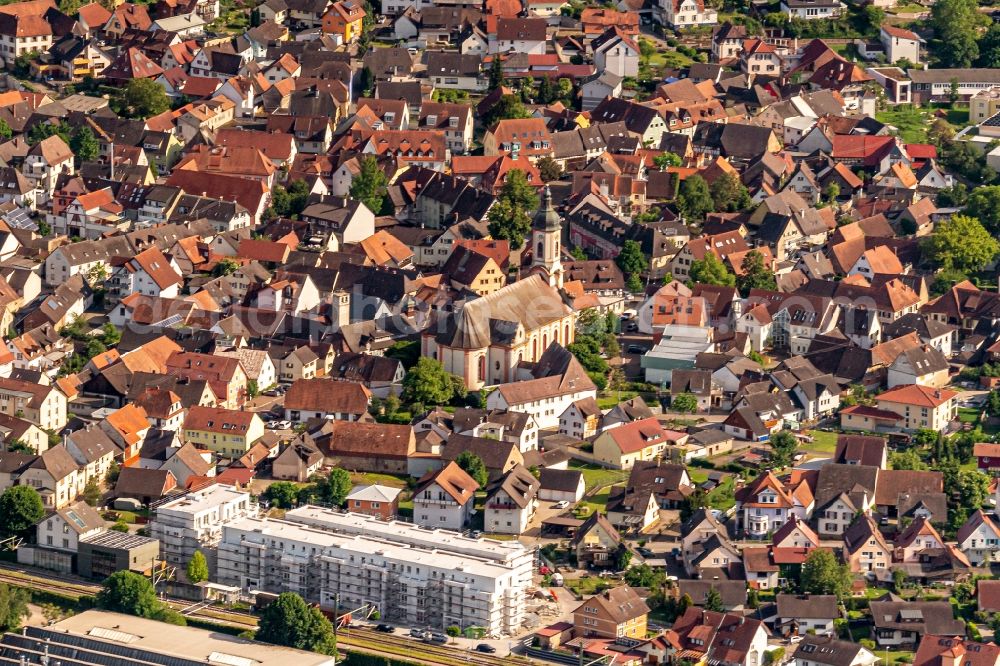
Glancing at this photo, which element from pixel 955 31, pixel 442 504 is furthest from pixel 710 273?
pixel 955 31

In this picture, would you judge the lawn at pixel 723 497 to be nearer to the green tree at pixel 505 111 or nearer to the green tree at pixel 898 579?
the green tree at pixel 898 579

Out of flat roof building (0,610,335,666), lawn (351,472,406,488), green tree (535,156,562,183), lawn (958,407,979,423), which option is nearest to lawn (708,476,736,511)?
lawn (351,472,406,488)

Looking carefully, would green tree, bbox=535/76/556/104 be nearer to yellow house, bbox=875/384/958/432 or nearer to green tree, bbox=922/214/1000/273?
green tree, bbox=922/214/1000/273

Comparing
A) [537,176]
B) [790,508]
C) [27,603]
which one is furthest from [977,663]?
[537,176]

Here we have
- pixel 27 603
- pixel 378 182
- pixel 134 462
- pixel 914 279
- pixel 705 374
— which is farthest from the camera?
pixel 378 182

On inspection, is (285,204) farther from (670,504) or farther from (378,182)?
(670,504)
